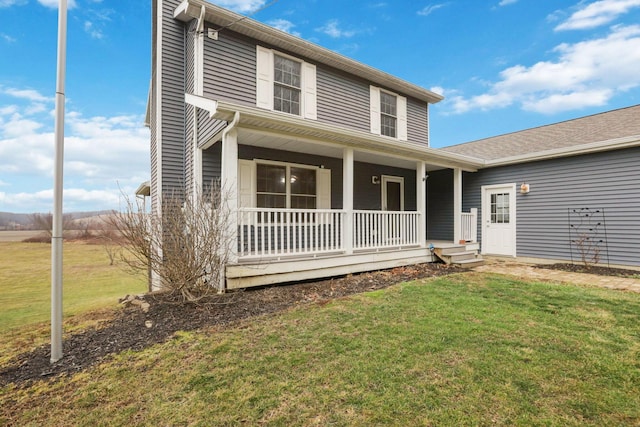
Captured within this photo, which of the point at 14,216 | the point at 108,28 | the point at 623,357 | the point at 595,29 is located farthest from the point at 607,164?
the point at 14,216

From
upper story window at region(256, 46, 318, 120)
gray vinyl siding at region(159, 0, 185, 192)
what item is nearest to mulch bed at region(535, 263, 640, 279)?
upper story window at region(256, 46, 318, 120)

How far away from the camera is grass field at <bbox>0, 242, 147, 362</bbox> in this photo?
4711mm

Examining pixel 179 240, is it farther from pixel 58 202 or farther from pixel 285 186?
pixel 285 186

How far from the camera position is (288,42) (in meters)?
7.55

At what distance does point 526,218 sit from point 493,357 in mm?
7560

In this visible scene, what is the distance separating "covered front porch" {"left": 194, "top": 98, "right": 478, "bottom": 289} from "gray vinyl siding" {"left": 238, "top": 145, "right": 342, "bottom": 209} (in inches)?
1.0

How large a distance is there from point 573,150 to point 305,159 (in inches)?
272

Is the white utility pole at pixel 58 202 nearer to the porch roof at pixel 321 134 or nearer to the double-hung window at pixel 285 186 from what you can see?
the porch roof at pixel 321 134

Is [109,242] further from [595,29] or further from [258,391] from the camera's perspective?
[595,29]

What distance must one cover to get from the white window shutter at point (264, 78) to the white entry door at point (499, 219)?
24.1ft

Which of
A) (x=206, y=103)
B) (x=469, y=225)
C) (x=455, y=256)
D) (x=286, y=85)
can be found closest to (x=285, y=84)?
(x=286, y=85)

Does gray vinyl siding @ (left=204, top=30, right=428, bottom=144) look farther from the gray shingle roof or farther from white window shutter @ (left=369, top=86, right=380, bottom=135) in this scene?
the gray shingle roof

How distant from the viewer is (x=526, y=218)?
8.71m

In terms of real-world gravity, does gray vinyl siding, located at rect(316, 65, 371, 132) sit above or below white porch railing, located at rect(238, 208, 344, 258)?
above
